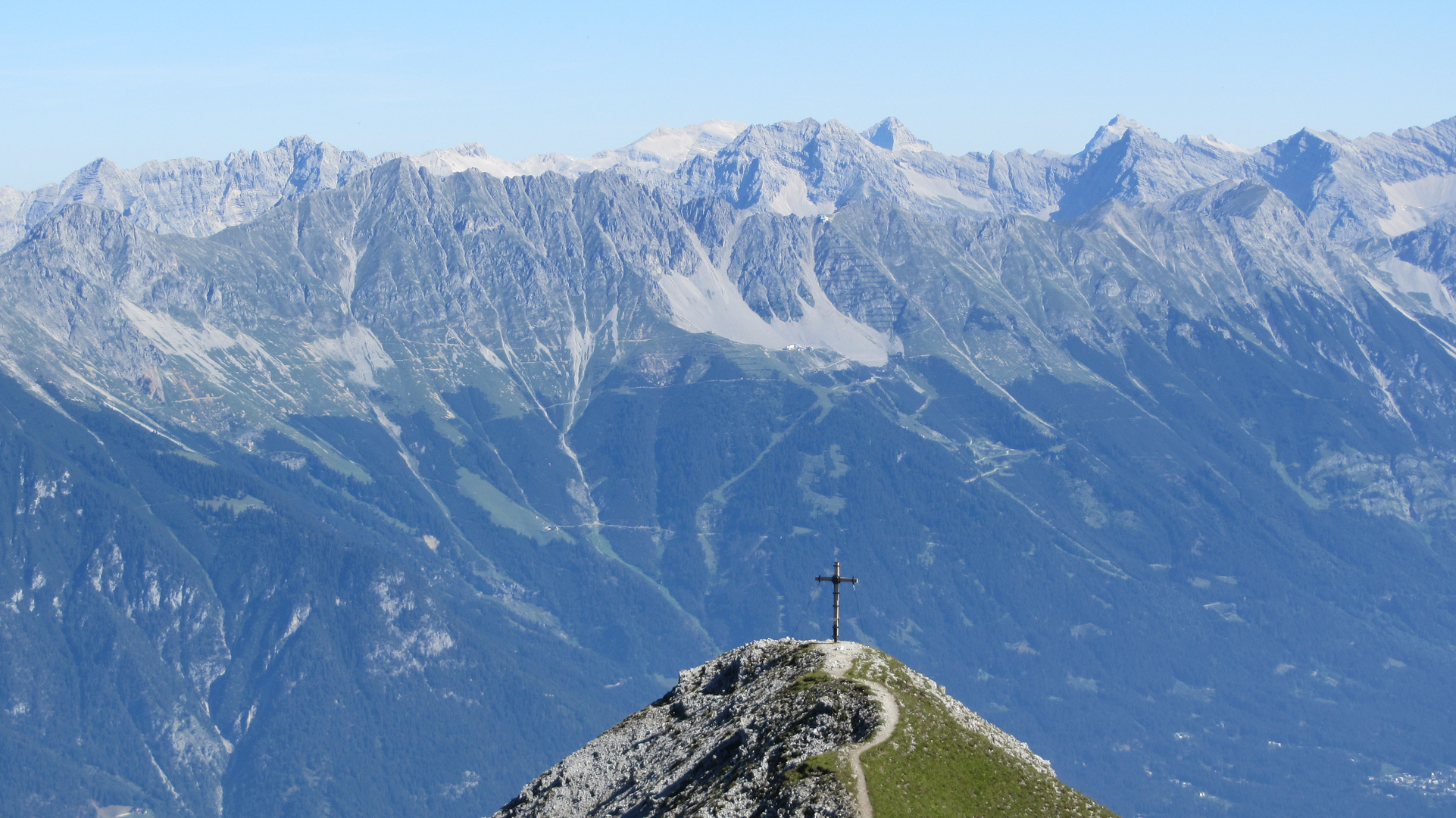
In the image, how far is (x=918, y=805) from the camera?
3489 inches

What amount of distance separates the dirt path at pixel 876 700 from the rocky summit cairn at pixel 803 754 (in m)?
0.10

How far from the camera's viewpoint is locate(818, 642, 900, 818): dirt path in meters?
88.8

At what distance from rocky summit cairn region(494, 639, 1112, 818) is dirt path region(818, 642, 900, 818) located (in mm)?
102

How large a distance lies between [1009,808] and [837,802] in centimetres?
1110

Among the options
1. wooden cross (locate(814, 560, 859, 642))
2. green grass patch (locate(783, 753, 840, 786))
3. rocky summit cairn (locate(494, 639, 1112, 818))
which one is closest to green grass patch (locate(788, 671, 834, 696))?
rocky summit cairn (locate(494, 639, 1112, 818))

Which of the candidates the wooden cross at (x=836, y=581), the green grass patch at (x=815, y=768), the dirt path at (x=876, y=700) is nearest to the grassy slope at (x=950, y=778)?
the dirt path at (x=876, y=700)

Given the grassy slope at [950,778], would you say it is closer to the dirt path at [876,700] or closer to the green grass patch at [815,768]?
the dirt path at [876,700]

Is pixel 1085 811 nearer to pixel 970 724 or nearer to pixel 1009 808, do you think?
pixel 1009 808

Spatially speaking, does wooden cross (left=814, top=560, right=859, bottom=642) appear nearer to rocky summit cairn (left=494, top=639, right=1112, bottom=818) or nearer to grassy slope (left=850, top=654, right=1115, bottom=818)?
rocky summit cairn (left=494, top=639, right=1112, bottom=818)

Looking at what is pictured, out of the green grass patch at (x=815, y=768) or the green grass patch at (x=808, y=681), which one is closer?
the green grass patch at (x=815, y=768)

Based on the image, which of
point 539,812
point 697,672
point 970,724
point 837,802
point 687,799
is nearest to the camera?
point 837,802

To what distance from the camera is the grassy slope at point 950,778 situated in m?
89.6

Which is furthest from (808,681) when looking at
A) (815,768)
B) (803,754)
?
(815,768)

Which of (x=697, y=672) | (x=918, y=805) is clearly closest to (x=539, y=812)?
(x=697, y=672)
